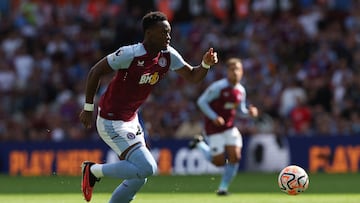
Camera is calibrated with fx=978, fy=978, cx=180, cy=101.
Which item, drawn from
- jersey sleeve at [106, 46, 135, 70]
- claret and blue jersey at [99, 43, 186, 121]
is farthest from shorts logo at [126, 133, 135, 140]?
jersey sleeve at [106, 46, 135, 70]

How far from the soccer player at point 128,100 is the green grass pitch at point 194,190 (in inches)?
115

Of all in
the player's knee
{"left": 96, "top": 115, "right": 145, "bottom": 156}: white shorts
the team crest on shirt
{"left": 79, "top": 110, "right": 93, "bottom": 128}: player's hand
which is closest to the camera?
the player's knee

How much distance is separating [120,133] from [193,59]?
15.2 meters

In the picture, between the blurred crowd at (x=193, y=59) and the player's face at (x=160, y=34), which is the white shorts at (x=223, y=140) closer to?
the blurred crowd at (x=193, y=59)

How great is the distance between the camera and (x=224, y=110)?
17250 millimetres

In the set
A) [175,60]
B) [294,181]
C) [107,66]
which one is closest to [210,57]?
[175,60]

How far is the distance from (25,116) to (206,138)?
10.4 m

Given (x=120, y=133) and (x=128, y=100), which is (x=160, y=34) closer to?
(x=128, y=100)

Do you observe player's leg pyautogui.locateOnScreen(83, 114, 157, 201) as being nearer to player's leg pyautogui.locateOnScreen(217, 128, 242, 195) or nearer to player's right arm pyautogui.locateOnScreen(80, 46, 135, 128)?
Answer: player's right arm pyautogui.locateOnScreen(80, 46, 135, 128)

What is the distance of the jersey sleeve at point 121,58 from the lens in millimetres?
10469

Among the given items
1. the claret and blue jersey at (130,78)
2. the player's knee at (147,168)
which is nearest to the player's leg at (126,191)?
the player's knee at (147,168)

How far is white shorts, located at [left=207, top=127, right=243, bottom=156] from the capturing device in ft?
55.2

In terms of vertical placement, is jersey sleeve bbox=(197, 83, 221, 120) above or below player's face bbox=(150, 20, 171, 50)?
below

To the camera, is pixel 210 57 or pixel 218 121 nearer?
pixel 210 57
